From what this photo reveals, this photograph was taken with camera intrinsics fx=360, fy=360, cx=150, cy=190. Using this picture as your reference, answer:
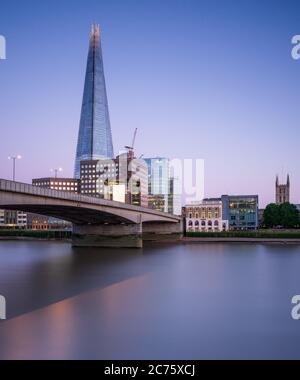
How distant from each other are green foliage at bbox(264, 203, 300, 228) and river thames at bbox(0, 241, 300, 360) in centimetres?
10156

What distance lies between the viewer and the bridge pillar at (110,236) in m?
70.1

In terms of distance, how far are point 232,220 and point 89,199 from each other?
108m

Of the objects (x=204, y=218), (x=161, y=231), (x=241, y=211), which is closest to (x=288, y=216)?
(x=241, y=211)

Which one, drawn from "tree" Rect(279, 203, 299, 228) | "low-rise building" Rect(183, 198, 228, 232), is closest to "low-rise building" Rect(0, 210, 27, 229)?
"low-rise building" Rect(183, 198, 228, 232)

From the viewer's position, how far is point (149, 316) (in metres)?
17.7

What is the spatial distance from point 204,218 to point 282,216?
28.0 metres

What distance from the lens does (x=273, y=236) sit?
88.9 m

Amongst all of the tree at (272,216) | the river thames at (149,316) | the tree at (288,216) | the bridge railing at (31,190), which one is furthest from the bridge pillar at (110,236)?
the tree at (288,216)

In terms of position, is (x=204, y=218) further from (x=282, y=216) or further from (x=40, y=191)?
(x=40, y=191)

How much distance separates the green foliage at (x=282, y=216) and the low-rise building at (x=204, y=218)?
16100mm

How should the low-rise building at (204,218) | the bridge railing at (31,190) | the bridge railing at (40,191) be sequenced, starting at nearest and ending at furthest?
the bridge railing at (31,190), the bridge railing at (40,191), the low-rise building at (204,218)

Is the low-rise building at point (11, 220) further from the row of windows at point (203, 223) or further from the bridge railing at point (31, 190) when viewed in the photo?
the bridge railing at point (31, 190)

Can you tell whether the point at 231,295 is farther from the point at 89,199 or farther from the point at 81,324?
the point at 89,199
